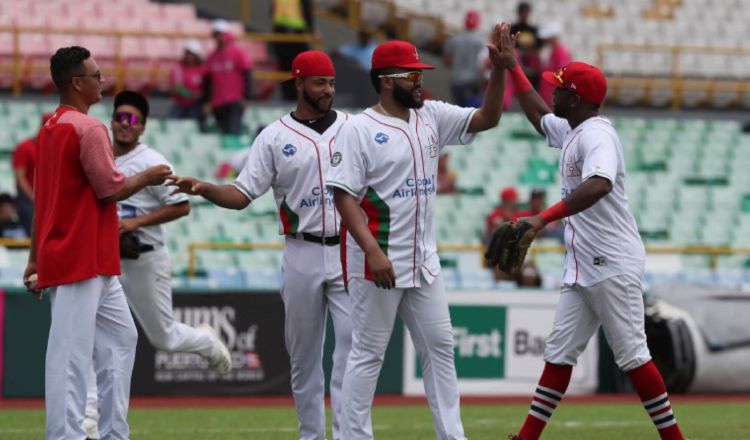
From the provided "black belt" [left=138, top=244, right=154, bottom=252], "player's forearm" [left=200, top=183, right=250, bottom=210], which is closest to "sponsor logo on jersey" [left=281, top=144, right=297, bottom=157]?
"player's forearm" [left=200, top=183, right=250, bottom=210]

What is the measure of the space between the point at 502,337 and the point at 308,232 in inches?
225

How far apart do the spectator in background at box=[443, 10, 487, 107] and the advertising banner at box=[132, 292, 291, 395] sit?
741 centimetres

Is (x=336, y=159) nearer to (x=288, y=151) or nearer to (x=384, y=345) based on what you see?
(x=288, y=151)

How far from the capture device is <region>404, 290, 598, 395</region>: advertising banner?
1367 cm

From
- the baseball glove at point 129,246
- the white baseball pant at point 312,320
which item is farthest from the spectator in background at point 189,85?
the white baseball pant at point 312,320

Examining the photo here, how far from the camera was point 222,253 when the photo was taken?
1517 centimetres

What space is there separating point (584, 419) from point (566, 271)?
3362 mm

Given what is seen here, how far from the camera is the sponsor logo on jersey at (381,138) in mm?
7523

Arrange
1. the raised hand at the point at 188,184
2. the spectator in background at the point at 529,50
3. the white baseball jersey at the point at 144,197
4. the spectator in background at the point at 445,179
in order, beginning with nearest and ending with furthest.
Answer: the raised hand at the point at 188,184 → the white baseball jersey at the point at 144,197 → the spectator in background at the point at 445,179 → the spectator in background at the point at 529,50

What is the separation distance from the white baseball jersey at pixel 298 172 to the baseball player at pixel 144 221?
876 millimetres

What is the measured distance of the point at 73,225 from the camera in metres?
7.32

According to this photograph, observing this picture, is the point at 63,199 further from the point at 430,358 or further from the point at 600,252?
the point at 600,252

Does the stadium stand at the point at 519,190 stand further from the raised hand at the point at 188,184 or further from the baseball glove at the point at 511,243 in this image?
the baseball glove at the point at 511,243

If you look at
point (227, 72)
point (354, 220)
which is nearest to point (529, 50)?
point (227, 72)
